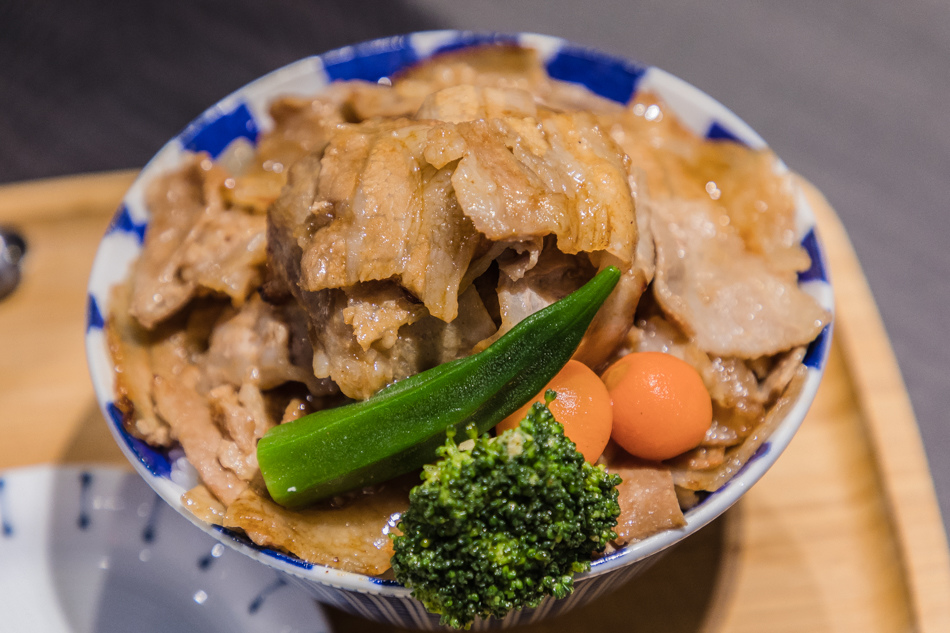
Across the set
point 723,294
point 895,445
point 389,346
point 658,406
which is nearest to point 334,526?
point 389,346

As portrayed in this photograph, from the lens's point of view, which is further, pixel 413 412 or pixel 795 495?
pixel 795 495

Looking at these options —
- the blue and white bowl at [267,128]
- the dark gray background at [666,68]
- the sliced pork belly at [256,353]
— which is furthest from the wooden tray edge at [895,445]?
the sliced pork belly at [256,353]

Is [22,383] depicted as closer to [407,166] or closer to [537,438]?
[407,166]

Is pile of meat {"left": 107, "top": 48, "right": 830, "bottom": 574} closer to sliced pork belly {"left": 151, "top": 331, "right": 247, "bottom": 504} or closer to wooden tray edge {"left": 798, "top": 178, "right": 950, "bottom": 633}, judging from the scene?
sliced pork belly {"left": 151, "top": 331, "right": 247, "bottom": 504}

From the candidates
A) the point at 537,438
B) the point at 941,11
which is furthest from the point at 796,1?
the point at 537,438

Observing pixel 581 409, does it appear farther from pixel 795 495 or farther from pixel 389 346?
pixel 795 495

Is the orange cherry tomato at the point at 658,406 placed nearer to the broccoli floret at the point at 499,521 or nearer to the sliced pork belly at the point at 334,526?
the broccoli floret at the point at 499,521
